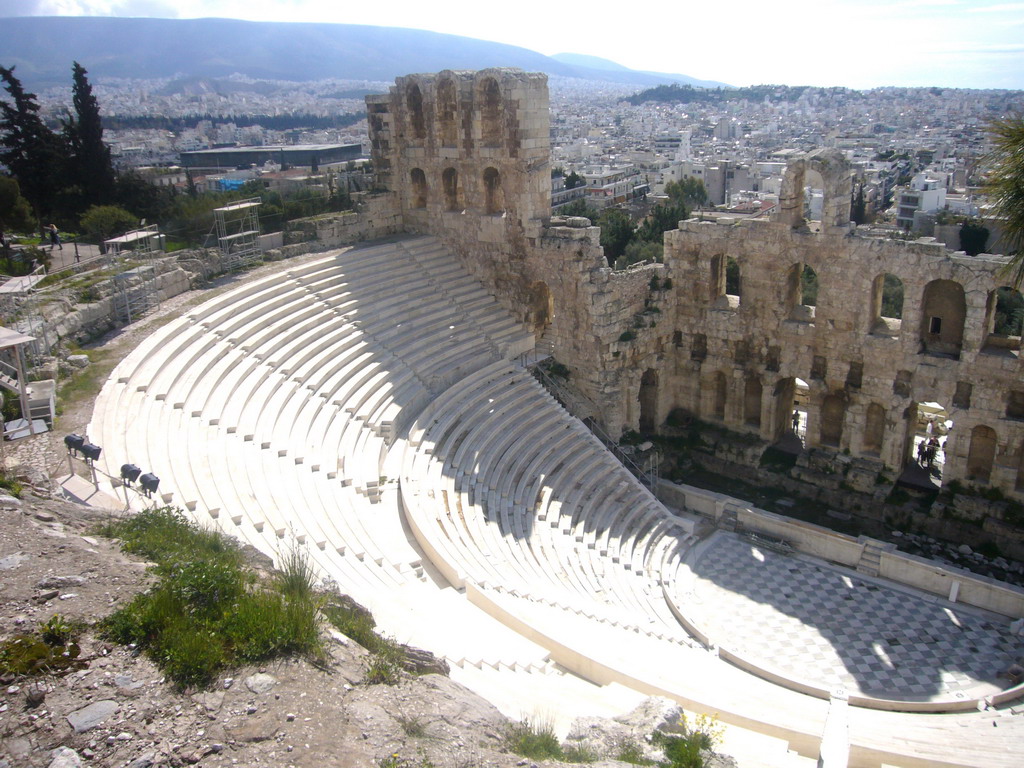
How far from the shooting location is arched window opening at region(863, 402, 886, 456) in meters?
21.0

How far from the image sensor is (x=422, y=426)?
1847 centimetres

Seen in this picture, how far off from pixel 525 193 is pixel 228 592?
1716 centimetres

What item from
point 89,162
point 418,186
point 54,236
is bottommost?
point 54,236

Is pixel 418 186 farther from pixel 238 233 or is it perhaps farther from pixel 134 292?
pixel 134 292

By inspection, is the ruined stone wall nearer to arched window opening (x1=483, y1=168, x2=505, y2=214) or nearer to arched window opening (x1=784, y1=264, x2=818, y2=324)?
arched window opening (x1=784, y1=264, x2=818, y2=324)

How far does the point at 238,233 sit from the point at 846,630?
1862 centimetres

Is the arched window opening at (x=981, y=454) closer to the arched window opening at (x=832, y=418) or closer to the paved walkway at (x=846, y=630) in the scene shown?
the arched window opening at (x=832, y=418)

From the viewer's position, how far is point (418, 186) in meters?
25.7

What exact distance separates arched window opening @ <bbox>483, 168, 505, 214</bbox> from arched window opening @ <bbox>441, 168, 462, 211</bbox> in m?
1.05

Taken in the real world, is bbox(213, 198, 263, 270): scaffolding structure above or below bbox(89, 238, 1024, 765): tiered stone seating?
above

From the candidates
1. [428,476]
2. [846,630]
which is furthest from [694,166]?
[428,476]

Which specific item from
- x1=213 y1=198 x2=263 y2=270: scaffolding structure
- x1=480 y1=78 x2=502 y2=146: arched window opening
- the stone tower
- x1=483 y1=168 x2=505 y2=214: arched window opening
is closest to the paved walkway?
the stone tower

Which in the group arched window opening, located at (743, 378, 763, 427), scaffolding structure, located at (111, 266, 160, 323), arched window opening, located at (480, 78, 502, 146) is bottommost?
arched window opening, located at (743, 378, 763, 427)

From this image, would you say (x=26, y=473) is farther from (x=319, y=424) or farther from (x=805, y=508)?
(x=805, y=508)
